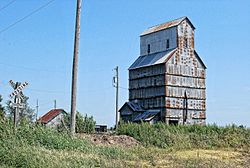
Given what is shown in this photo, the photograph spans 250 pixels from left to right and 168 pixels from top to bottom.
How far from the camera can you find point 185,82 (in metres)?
49.5

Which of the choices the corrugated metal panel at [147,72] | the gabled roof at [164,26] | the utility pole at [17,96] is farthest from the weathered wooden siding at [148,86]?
the utility pole at [17,96]

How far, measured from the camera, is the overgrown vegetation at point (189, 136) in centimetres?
2489

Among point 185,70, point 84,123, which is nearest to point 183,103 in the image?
point 185,70

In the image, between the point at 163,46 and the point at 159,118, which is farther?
the point at 163,46

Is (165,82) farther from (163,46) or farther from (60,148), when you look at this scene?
(60,148)

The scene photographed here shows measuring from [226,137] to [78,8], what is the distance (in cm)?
1537

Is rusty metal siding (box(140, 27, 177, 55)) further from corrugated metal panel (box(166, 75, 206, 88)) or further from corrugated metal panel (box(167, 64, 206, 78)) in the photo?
corrugated metal panel (box(166, 75, 206, 88))

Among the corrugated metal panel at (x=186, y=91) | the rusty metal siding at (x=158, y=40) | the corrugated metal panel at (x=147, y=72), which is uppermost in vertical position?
the rusty metal siding at (x=158, y=40)

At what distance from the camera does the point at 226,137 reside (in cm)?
2888

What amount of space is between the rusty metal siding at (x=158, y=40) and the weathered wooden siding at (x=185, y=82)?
3.05 ft

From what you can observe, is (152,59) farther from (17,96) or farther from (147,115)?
(17,96)

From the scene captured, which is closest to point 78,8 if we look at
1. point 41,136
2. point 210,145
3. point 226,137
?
point 41,136

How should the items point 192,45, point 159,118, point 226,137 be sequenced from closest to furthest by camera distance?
point 226,137 → point 159,118 → point 192,45

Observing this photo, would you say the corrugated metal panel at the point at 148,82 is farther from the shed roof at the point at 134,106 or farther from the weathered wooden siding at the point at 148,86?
the shed roof at the point at 134,106
